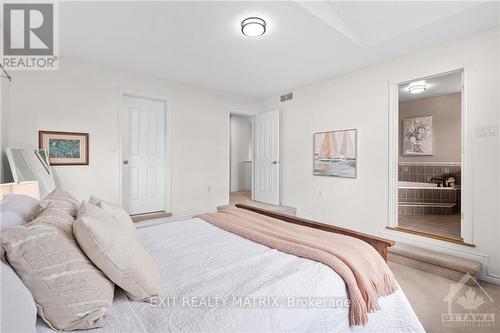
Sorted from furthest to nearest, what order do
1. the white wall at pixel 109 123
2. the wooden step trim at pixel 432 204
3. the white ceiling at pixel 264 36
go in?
the wooden step trim at pixel 432 204, the white wall at pixel 109 123, the white ceiling at pixel 264 36

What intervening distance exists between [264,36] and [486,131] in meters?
2.61

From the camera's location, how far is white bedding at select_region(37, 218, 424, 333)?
0.92 meters

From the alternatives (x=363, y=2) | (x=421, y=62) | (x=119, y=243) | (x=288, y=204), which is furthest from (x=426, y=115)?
(x=119, y=243)

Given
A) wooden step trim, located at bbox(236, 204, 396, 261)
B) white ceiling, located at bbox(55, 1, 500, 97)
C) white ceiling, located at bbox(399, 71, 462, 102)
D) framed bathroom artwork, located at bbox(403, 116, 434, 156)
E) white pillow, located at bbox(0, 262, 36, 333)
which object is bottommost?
wooden step trim, located at bbox(236, 204, 396, 261)

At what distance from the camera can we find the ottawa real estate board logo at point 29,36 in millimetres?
2344

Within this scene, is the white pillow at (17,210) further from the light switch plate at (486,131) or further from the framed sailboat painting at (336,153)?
the light switch plate at (486,131)

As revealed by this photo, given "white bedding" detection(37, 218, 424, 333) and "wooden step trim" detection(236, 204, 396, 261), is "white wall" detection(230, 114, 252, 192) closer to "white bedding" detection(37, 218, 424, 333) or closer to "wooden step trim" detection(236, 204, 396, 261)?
"wooden step trim" detection(236, 204, 396, 261)

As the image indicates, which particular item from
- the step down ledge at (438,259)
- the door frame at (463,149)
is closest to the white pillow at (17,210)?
the step down ledge at (438,259)

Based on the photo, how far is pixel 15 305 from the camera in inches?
27.3

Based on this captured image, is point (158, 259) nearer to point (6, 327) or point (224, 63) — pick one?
point (6, 327)

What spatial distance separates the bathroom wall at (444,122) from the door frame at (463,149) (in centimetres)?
301

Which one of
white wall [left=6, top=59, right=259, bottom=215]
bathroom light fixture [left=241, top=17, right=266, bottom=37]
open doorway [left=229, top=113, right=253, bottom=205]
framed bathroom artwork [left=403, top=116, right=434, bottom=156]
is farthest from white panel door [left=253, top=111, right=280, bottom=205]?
framed bathroom artwork [left=403, top=116, right=434, bottom=156]

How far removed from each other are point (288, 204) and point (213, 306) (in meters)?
4.02

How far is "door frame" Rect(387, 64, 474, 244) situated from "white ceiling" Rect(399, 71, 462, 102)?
3.30ft
